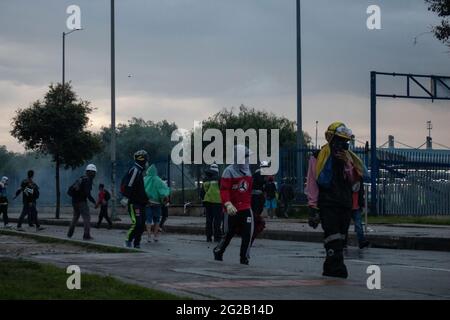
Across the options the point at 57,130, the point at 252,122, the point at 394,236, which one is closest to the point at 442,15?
the point at 394,236

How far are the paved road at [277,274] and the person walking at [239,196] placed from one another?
723mm

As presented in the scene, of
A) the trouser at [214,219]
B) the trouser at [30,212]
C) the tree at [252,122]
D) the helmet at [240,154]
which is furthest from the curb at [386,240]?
the tree at [252,122]

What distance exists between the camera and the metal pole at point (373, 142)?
3216cm

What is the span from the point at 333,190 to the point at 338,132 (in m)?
0.66

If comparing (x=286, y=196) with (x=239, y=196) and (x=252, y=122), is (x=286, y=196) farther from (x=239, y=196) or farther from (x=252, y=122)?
(x=252, y=122)

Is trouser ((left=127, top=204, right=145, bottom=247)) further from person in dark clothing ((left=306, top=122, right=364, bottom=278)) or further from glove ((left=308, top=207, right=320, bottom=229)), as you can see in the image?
person in dark clothing ((left=306, top=122, right=364, bottom=278))

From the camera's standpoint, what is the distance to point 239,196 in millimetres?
13070

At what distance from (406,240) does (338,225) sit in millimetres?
9332

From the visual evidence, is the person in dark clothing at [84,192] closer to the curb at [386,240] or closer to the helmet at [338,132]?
the curb at [386,240]

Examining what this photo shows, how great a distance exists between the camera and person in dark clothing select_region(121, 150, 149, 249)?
1683 cm

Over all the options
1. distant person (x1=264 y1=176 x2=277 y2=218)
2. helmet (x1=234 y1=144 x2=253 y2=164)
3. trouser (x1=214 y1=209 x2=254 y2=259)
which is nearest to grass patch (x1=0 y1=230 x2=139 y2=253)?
trouser (x1=214 y1=209 x2=254 y2=259)
